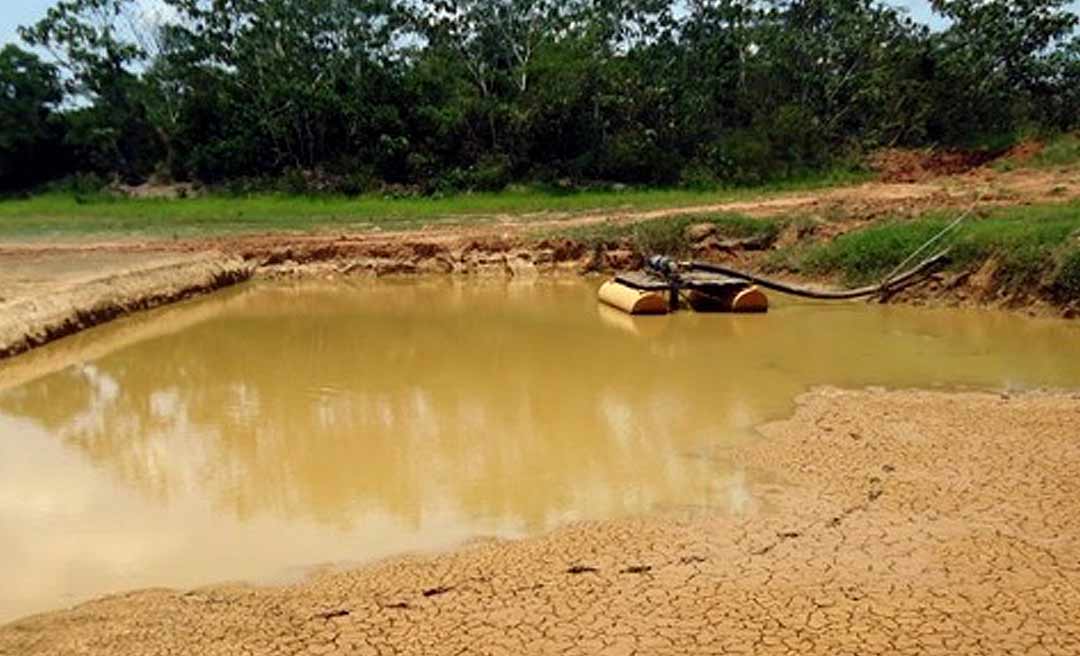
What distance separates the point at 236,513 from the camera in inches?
275

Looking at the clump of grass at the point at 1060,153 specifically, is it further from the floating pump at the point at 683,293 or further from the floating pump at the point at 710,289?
the floating pump at the point at 683,293

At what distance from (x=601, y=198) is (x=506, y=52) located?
303 inches

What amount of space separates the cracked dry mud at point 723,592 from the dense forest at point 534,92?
23.7 meters

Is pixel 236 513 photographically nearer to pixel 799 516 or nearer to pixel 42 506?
pixel 42 506

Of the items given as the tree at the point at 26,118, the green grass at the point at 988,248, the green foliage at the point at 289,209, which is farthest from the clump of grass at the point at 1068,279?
the tree at the point at 26,118

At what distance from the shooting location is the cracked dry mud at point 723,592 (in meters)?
4.84

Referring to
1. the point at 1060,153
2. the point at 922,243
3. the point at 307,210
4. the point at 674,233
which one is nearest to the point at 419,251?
the point at 674,233

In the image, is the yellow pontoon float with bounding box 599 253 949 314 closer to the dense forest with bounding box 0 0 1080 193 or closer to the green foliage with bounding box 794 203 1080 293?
the green foliage with bounding box 794 203 1080 293

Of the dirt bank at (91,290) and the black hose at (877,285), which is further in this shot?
the black hose at (877,285)

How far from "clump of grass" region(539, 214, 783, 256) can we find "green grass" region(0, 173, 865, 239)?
4.41 m

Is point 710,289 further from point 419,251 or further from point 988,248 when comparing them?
point 419,251

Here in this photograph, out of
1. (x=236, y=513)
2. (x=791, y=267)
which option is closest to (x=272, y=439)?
(x=236, y=513)

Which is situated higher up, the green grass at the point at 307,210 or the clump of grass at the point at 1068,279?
the clump of grass at the point at 1068,279

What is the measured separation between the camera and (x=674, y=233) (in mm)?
19062
